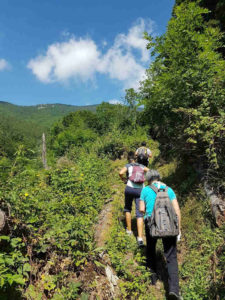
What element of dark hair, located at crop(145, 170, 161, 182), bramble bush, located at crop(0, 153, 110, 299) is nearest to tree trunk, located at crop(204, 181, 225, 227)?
dark hair, located at crop(145, 170, 161, 182)

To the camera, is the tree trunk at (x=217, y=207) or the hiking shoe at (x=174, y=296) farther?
the tree trunk at (x=217, y=207)

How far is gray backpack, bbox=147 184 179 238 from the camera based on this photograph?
2.87 meters

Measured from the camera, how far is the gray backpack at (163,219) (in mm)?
2865

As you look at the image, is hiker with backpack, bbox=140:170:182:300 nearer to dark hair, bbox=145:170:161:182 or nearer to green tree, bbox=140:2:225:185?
dark hair, bbox=145:170:161:182

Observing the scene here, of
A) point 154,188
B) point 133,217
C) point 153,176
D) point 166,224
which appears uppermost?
point 153,176

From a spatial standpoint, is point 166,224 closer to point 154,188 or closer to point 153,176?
point 154,188

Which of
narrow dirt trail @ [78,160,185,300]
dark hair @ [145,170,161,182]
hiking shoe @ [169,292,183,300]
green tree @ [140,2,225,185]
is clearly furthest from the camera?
green tree @ [140,2,225,185]

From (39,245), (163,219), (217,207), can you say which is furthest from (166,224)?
(39,245)

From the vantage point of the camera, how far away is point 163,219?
2914 millimetres

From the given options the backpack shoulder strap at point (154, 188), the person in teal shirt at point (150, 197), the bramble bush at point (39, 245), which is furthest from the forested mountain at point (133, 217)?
the backpack shoulder strap at point (154, 188)

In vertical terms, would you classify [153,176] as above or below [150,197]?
above

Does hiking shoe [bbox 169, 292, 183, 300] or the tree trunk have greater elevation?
the tree trunk

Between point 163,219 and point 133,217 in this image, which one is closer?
point 163,219

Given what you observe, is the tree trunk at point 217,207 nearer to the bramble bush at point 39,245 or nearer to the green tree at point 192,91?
the green tree at point 192,91
